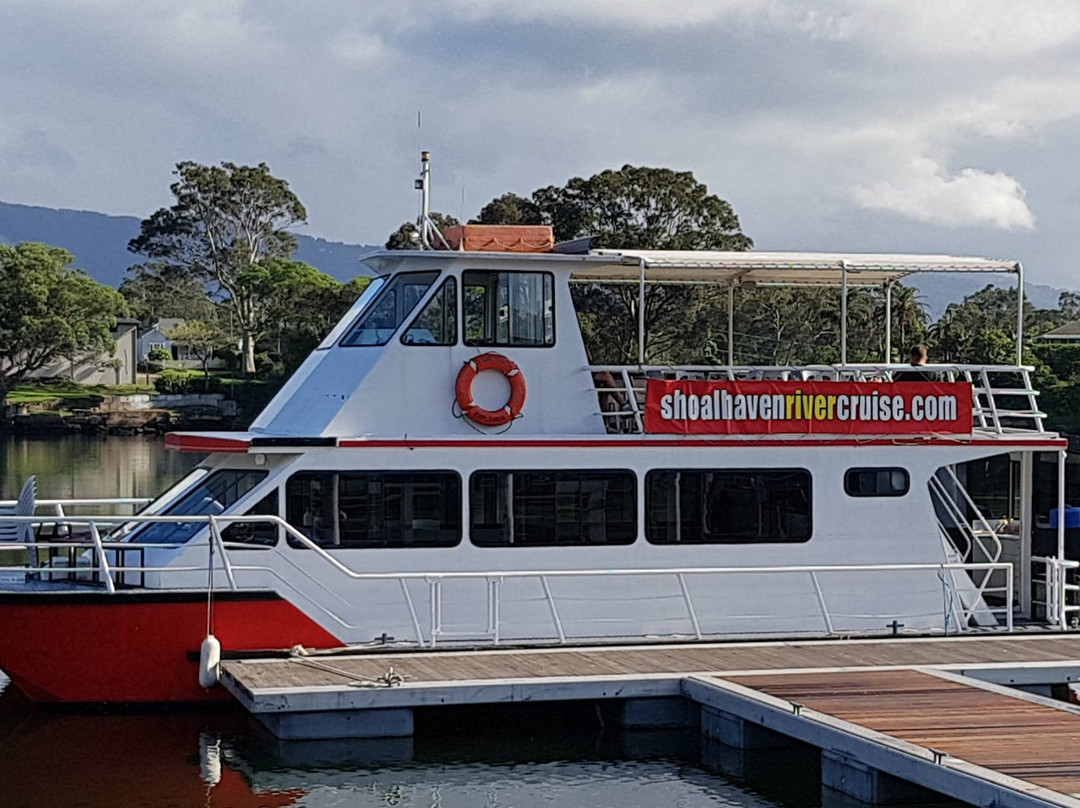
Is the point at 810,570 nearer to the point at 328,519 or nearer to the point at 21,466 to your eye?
the point at 328,519

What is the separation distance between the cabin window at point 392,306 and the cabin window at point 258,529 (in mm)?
1699

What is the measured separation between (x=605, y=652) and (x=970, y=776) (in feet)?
13.9

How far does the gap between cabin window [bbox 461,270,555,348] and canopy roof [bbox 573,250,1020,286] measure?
53 centimetres

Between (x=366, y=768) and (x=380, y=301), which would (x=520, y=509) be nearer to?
(x=380, y=301)

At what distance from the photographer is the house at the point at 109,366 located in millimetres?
75438

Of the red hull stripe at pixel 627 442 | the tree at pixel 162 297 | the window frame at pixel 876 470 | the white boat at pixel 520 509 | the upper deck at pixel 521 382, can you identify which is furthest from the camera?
the tree at pixel 162 297

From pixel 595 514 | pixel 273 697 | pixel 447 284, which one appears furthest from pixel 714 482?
pixel 273 697

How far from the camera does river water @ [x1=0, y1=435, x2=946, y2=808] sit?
39.5 ft

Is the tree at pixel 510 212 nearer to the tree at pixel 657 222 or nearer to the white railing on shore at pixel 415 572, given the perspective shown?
the tree at pixel 657 222

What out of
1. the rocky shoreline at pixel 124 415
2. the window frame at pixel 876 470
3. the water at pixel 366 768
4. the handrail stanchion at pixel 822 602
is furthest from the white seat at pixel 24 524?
the rocky shoreline at pixel 124 415

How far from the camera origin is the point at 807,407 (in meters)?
14.8

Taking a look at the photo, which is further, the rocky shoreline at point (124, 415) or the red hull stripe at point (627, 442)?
the rocky shoreline at point (124, 415)

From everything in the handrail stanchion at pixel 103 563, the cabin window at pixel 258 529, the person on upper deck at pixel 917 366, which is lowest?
the handrail stanchion at pixel 103 563

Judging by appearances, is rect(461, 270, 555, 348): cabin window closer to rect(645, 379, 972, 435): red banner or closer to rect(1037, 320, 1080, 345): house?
rect(645, 379, 972, 435): red banner
